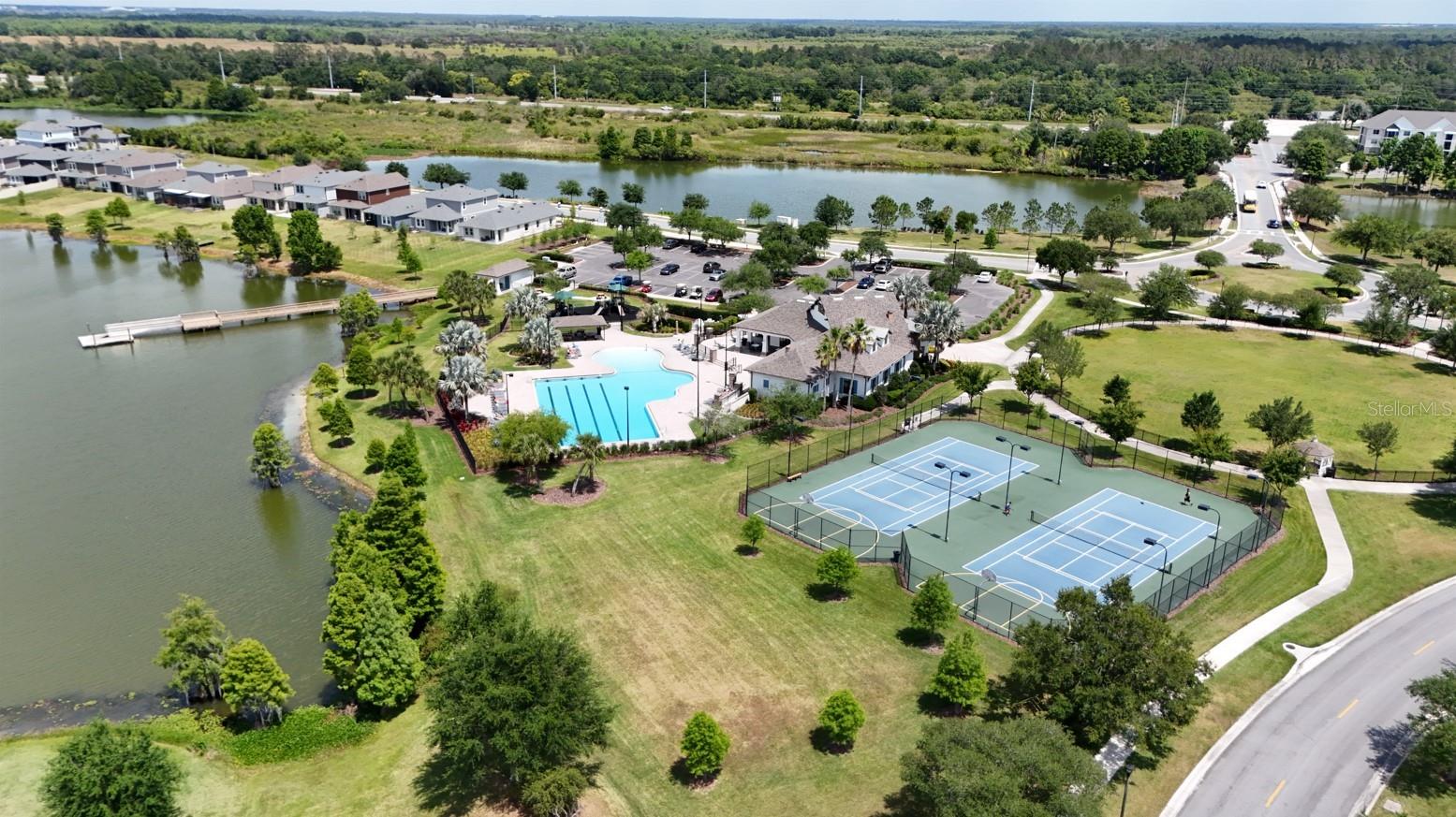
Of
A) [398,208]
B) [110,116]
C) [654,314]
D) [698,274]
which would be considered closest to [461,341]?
[654,314]

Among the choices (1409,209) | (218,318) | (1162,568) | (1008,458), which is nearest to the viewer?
(1162,568)

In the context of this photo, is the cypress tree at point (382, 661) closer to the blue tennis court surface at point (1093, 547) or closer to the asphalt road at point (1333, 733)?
the blue tennis court surface at point (1093, 547)

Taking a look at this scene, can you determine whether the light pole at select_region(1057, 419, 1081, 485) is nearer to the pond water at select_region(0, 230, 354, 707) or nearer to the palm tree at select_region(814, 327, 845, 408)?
the palm tree at select_region(814, 327, 845, 408)

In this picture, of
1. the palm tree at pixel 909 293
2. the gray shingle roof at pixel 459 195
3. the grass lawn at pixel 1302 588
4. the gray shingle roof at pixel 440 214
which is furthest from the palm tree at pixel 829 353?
the gray shingle roof at pixel 459 195

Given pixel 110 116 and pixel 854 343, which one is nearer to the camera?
pixel 854 343

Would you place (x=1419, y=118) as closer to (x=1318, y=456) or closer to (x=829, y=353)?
(x=1318, y=456)

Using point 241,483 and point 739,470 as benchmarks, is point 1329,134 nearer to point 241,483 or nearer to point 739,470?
point 739,470
